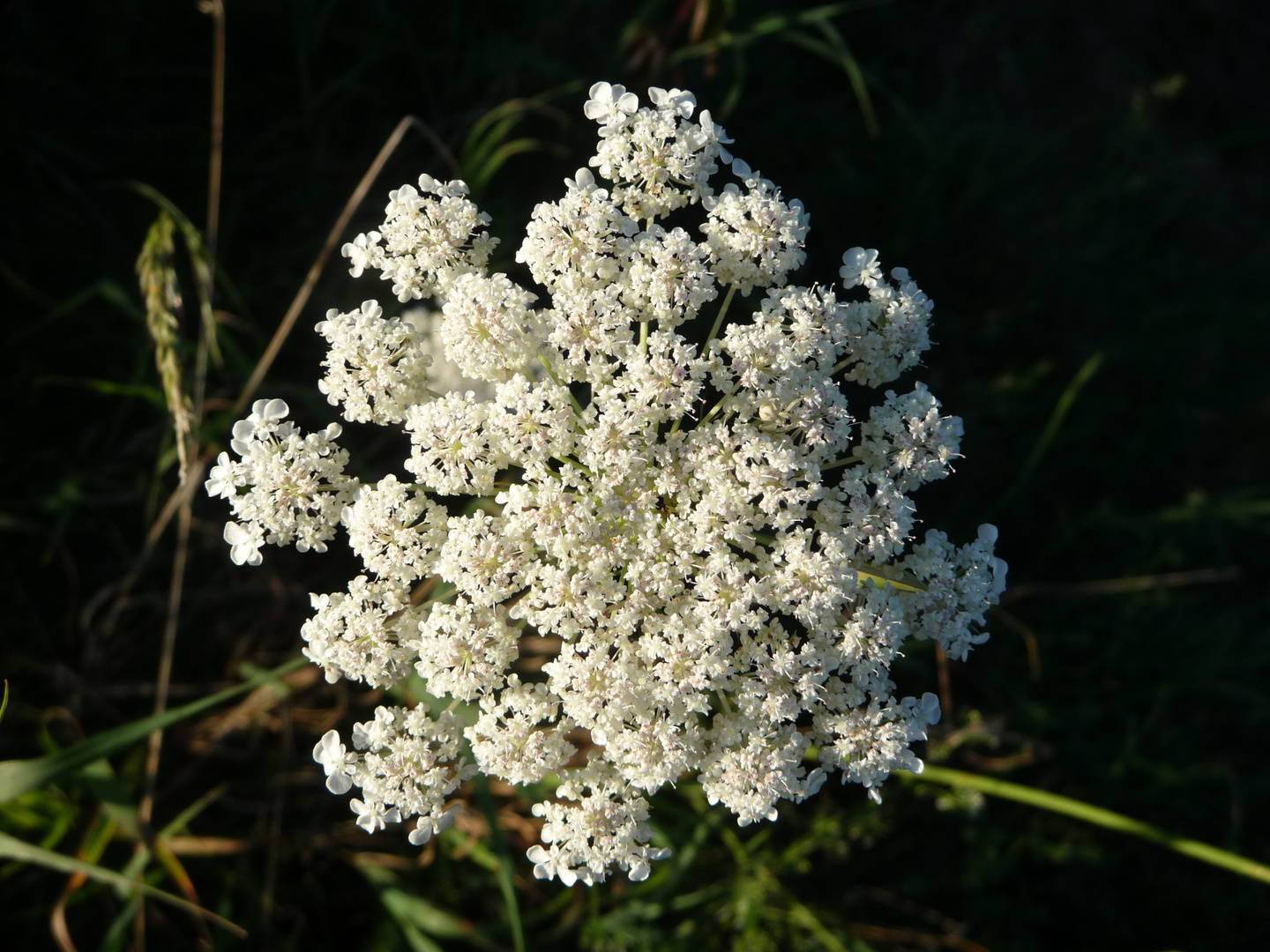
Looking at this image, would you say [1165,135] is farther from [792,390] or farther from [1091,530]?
[792,390]

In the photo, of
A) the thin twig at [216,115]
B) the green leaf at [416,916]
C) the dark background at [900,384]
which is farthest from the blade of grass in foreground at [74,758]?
the thin twig at [216,115]

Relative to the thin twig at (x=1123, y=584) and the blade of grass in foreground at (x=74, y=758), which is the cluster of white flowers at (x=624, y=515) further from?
the thin twig at (x=1123, y=584)

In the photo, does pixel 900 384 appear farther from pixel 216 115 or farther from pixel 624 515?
pixel 216 115

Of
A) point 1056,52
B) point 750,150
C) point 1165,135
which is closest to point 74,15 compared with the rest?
point 750,150

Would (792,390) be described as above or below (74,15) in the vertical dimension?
below

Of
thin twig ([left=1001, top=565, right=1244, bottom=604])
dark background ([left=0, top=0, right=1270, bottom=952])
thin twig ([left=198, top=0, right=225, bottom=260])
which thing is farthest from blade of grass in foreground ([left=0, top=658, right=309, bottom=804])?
thin twig ([left=1001, top=565, right=1244, bottom=604])

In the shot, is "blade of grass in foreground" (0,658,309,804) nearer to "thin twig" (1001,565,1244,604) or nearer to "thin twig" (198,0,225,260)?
"thin twig" (198,0,225,260)
